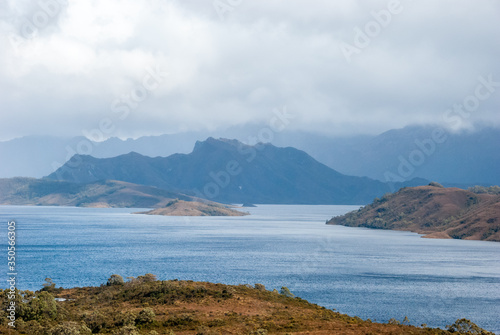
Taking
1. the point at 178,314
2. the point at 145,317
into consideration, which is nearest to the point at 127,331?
the point at 145,317

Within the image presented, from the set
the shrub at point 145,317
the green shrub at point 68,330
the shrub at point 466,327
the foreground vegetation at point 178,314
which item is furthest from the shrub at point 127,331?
the shrub at point 466,327

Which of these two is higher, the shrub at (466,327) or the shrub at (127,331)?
the shrub at (466,327)

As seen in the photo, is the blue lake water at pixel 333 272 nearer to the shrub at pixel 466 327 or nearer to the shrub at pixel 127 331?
the shrub at pixel 466 327

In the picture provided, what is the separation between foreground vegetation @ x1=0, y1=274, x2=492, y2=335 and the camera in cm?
6525

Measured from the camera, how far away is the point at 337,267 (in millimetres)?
154000

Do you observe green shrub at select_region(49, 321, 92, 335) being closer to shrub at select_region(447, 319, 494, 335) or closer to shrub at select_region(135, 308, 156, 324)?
shrub at select_region(135, 308, 156, 324)

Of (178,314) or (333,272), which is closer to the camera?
(178,314)

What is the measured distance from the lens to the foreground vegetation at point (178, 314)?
65.2 meters

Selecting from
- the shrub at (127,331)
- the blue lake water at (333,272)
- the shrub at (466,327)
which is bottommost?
the blue lake water at (333,272)

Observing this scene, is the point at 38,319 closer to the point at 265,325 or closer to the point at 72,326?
the point at 72,326

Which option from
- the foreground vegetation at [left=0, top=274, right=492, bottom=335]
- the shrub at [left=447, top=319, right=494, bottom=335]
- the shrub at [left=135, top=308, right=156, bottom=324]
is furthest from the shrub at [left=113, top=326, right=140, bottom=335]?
the shrub at [left=447, top=319, right=494, bottom=335]

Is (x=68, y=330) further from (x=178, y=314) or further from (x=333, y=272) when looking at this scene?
(x=333, y=272)

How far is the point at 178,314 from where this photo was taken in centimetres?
7669

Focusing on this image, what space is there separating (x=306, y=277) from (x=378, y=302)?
32.9 m
